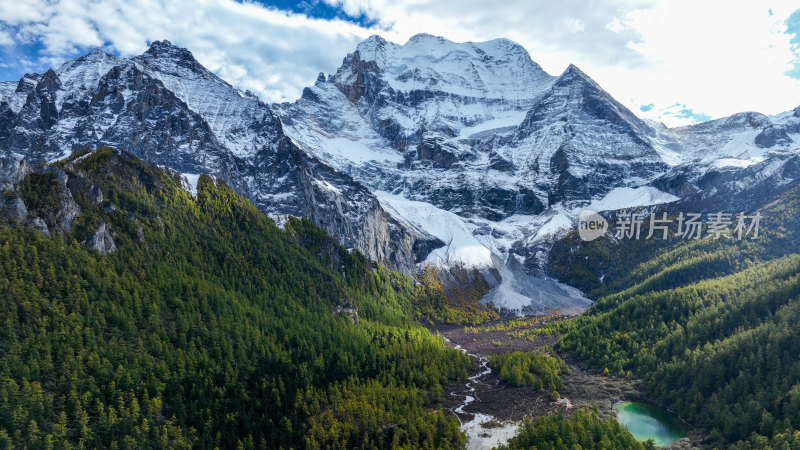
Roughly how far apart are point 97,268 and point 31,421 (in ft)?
152

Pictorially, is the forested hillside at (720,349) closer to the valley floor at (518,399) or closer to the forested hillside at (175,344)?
the valley floor at (518,399)

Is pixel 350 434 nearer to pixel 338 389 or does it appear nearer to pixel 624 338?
pixel 338 389

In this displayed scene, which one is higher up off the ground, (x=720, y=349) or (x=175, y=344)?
(x=175, y=344)

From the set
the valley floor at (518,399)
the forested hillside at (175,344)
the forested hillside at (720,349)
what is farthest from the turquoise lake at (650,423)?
the forested hillside at (175,344)

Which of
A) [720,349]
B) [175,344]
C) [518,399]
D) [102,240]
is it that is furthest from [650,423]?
[102,240]

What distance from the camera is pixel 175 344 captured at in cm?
11769

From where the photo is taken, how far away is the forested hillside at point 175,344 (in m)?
92.1

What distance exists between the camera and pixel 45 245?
113750 millimetres

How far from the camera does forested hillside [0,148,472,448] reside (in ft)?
302

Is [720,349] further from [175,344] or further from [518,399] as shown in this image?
[175,344]

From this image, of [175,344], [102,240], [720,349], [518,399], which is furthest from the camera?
[518,399]

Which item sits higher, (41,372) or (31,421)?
(41,372)

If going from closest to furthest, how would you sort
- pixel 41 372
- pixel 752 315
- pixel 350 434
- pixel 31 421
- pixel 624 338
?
pixel 31 421, pixel 41 372, pixel 350 434, pixel 752 315, pixel 624 338

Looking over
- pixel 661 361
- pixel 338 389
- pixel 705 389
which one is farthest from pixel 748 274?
pixel 338 389
